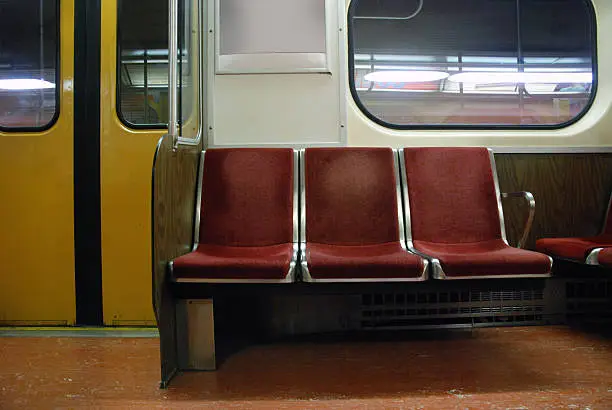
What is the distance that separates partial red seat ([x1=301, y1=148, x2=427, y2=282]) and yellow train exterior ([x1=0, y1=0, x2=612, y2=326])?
→ 247mm

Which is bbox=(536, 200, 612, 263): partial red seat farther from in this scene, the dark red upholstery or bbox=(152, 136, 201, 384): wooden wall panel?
bbox=(152, 136, 201, 384): wooden wall panel

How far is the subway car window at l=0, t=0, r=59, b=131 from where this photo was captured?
2742 millimetres

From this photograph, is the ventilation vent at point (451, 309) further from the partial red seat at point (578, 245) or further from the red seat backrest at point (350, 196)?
the red seat backrest at point (350, 196)

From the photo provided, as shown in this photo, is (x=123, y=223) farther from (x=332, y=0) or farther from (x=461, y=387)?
(x=461, y=387)

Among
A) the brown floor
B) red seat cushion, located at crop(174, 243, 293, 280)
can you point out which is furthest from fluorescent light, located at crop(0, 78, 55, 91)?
red seat cushion, located at crop(174, 243, 293, 280)

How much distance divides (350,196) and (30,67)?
2.08 m

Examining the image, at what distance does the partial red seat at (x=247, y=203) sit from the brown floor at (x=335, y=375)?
54 centimetres

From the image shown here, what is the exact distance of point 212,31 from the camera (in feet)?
8.96

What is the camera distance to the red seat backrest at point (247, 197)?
7.89 feet

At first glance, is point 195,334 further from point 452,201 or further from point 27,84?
point 27,84

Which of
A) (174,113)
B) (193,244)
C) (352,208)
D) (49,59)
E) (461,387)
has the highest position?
(49,59)

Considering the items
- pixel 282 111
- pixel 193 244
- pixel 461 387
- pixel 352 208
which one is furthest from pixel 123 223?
pixel 461 387

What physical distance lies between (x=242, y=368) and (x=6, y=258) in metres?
1.68

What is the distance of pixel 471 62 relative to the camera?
5090 mm
